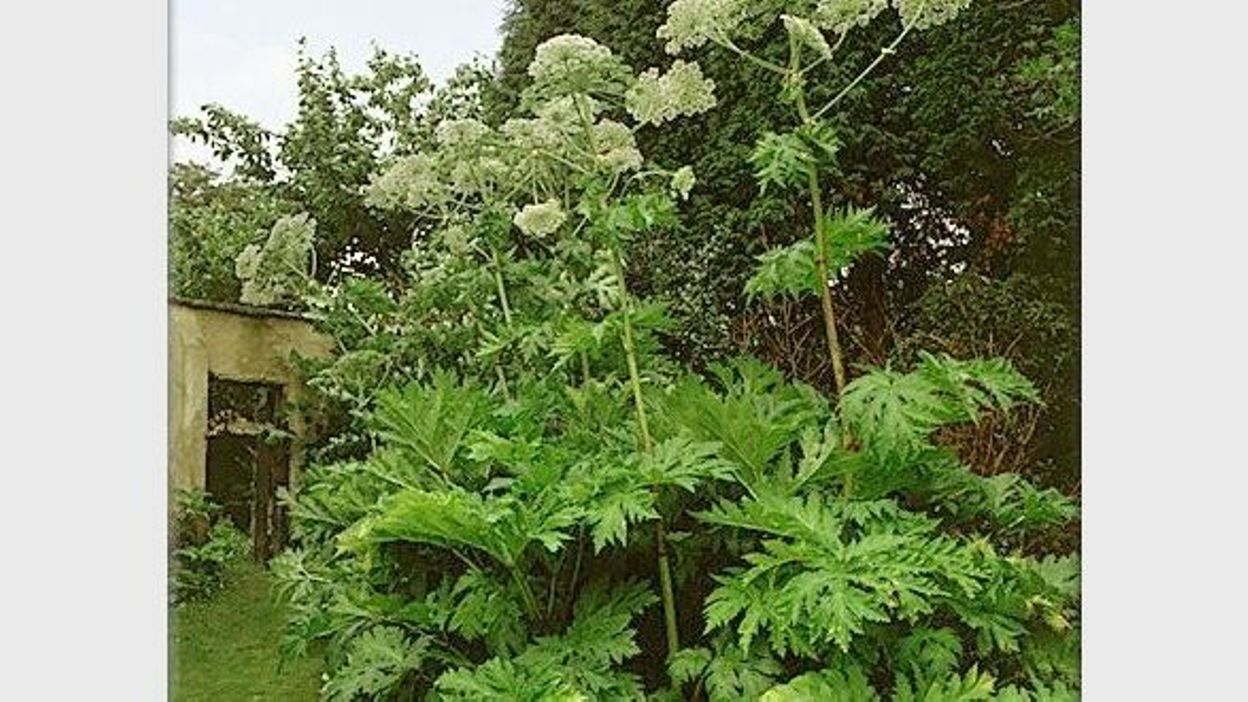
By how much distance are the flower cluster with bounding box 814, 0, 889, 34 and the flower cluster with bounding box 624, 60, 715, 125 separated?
194mm

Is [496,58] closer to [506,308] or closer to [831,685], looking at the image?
[506,308]

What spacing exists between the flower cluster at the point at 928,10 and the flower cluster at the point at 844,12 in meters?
0.05

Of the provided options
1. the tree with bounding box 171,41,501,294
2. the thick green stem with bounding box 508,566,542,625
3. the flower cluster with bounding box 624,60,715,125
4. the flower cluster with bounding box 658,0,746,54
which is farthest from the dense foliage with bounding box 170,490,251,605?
the flower cluster with bounding box 658,0,746,54

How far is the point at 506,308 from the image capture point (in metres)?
2.68

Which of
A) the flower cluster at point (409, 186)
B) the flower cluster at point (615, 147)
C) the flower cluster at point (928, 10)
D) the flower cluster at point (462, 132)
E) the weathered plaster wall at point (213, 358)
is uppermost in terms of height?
the flower cluster at point (928, 10)

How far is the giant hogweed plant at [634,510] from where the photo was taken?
7.47 feet

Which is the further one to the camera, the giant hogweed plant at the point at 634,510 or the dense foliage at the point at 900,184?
the dense foliage at the point at 900,184

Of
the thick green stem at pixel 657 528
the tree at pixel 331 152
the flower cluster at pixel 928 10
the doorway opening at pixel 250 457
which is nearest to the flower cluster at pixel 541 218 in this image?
the thick green stem at pixel 657 528

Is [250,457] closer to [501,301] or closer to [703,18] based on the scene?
[501,301]

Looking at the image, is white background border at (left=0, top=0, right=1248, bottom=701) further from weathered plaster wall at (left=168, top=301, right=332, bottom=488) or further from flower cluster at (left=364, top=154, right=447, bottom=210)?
flower cluster at (left=364, top=154, right=447, bottom=210)

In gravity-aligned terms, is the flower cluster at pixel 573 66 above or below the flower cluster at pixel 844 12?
below

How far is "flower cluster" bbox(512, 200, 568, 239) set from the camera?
250 centimetres
